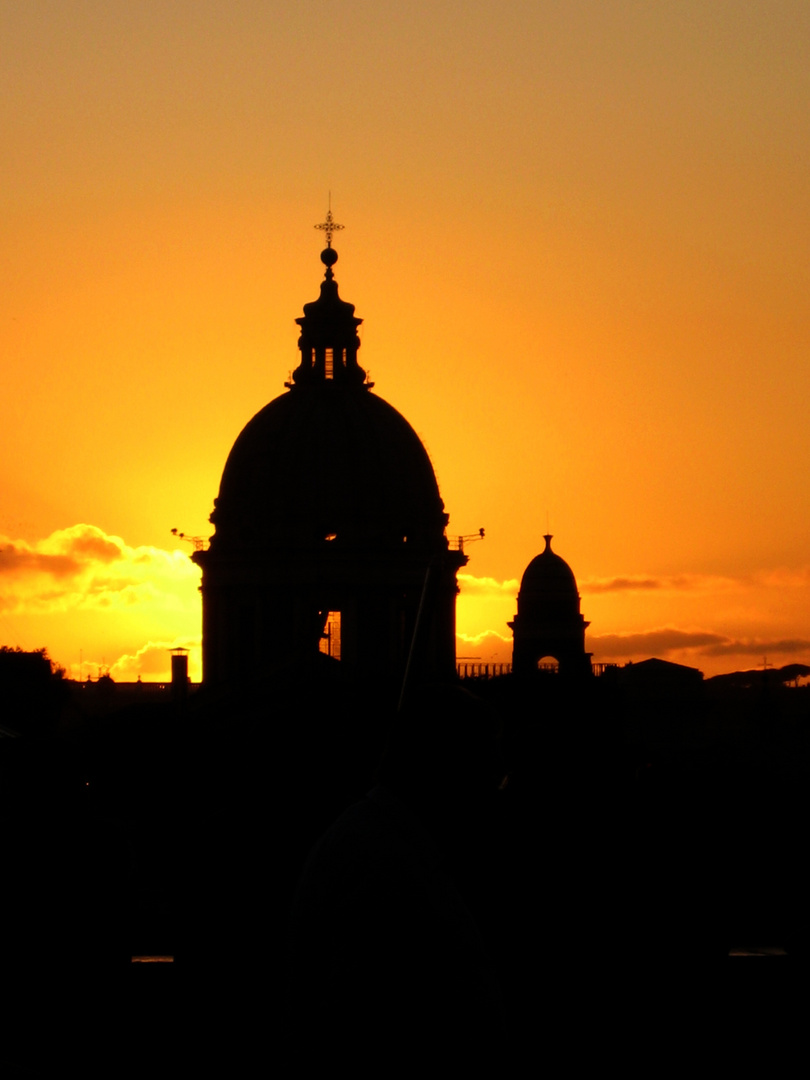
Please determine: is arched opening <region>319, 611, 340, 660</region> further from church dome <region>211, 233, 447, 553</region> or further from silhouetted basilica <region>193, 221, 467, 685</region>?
church dome <region>211, 233, 447, 553</region>

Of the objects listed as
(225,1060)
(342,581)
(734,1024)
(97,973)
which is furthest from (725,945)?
(342,581)

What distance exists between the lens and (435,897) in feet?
11.1

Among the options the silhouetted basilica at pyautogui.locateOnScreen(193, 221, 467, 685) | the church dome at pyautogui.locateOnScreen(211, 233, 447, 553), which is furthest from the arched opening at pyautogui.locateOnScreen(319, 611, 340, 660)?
the church dome at pyautogui.locateOnScreen(211, 233, 447, 553)

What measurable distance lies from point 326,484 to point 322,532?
5.29 feet

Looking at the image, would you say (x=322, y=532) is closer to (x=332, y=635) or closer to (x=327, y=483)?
(x=327, y=483)

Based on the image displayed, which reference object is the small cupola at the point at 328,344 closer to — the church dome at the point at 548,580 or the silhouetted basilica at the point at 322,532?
the silhouetted basilica at the point at 322,532

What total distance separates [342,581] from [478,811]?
56015mm

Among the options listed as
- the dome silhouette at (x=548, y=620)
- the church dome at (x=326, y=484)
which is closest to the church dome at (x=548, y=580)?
the dome silhouette at (x=548, y=620)

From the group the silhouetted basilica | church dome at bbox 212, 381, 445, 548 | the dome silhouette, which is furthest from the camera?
the dome silhouette

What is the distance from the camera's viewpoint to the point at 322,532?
199 feet

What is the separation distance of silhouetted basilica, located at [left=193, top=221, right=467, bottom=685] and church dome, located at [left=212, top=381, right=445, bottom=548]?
3cm

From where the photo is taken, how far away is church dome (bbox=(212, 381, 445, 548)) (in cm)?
6059

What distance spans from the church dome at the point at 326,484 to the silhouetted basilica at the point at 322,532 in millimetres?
34

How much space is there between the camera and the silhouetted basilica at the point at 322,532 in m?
59.7
